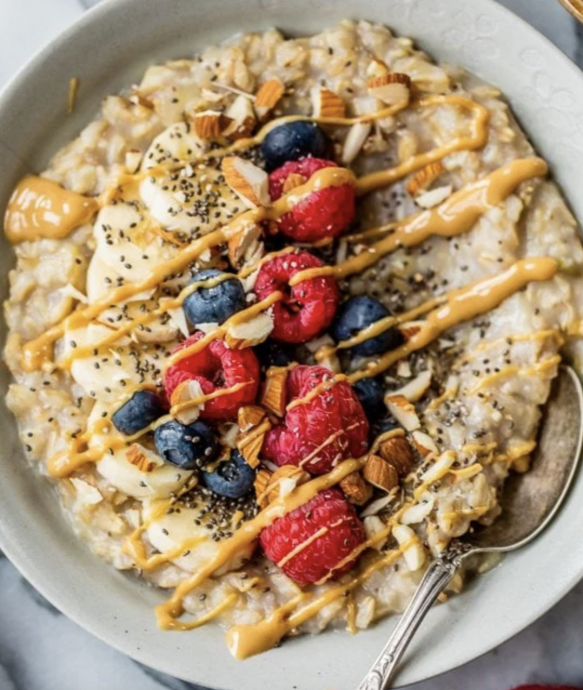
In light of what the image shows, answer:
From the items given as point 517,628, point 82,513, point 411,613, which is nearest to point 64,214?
point 82,513

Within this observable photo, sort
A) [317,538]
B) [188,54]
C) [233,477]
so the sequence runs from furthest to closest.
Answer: [188,54] → [233,477] → [317,538]

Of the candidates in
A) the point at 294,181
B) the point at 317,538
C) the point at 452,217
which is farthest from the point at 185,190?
the point at 317,538

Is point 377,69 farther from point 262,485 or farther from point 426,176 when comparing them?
point 262,485

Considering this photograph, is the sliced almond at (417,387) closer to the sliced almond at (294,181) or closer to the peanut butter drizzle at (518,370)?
the peanut butter drizzle at (518,370)

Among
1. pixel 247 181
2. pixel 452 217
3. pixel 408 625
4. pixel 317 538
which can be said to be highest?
pixel 247 181

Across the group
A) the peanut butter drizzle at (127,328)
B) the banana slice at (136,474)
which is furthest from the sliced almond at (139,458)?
the peanut butter drizzle at (127,328)

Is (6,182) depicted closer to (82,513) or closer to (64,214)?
(64,214)

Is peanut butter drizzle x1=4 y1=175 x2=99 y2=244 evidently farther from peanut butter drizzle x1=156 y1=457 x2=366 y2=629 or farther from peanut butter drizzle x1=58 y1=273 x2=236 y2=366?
peanut butter drizzle x1=156 y1=457 x2=366 y2=629
